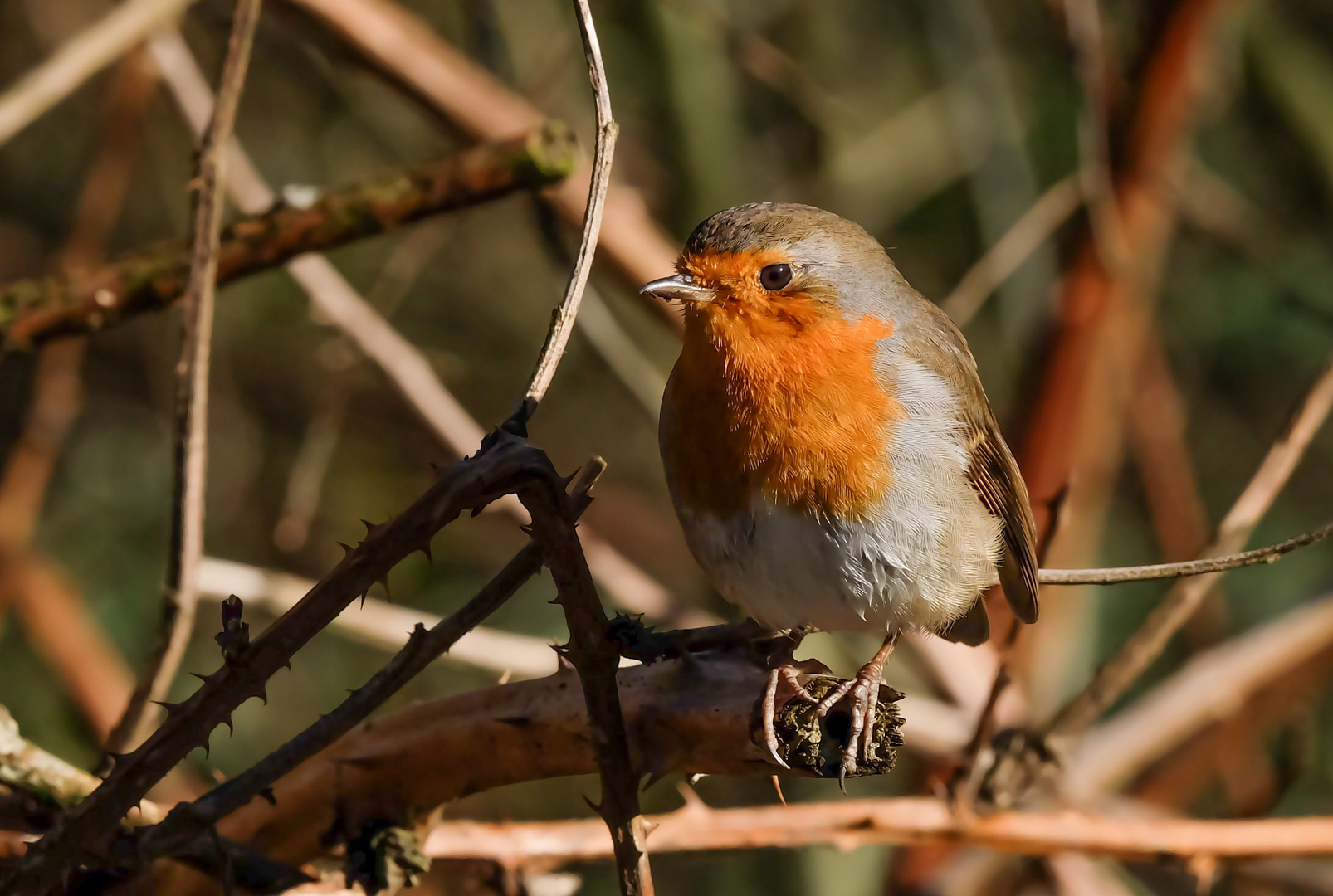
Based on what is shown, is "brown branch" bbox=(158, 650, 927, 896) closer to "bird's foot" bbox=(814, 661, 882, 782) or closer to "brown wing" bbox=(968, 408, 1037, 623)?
"bird's foot" bbox=(814, 661, 882, 782)

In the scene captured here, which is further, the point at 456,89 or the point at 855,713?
the point at 456,89

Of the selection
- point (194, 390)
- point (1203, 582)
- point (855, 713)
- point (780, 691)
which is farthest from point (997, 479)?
point (194, 390)

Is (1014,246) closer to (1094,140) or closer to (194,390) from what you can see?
(1094,140)

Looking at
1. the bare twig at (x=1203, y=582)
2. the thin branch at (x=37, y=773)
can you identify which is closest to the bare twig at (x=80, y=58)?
the thin branch at (x=37, y=773)

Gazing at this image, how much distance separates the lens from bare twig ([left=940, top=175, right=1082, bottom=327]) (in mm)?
3326

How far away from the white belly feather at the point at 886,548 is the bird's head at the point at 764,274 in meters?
0.18

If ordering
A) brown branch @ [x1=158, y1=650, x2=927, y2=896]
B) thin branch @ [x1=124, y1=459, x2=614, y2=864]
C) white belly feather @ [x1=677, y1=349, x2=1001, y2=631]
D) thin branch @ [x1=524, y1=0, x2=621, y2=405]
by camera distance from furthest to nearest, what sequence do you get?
white belly feather @ [x1=677, y1=349, x2=1001, y2=631] → brown branch @ [x1=158, y1=650, x2=927, y2=896] → thin branch @ [x1=524, y1=0, x2=621, y2=405] → thin branch @ [x1=124, y1=459, x2=614, y2=864]

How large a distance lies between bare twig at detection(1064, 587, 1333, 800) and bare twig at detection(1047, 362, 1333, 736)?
72 centimetres

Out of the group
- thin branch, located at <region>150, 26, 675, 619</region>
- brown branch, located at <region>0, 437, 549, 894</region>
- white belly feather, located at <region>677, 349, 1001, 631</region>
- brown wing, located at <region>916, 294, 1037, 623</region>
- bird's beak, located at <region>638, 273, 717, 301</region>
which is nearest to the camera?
brown branch, located at <region>0, 437, 549, 894</region>

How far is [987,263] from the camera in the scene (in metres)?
3.44

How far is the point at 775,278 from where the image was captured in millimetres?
2465

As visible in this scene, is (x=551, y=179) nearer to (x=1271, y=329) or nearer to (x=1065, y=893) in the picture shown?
(x=1065, y=893)

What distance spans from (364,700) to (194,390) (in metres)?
0.85

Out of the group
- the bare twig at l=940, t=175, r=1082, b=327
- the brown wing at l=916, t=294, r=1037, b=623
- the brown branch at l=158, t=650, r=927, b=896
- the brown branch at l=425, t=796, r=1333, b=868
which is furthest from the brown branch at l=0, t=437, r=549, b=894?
the bare twig at l=940, t=175, r=1082, b=327
